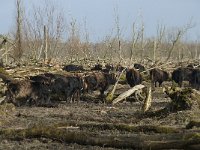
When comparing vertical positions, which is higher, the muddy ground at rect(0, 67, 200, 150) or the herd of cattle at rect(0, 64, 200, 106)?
the herd of cattle at rect(0, 64, 200, 106)

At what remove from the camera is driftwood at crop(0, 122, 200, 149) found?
368 inches

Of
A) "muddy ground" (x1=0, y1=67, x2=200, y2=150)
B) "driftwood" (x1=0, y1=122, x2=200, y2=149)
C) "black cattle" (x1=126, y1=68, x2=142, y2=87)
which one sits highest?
"black cattle" (x1=126, y1=68, x2=142, y2=87)

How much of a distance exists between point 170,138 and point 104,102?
38.5ft

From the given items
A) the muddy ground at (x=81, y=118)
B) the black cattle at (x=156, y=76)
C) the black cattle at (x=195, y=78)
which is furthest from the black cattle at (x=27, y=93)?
the black cattle at (x=195, y=78)

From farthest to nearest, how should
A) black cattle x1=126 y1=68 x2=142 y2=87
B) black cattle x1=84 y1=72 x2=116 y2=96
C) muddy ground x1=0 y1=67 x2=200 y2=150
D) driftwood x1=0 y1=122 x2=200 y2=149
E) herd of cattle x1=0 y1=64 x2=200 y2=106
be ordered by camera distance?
black cattle x1=126 y1=68 x2=142 y2=87 < black cattle x1=84 y1=72 x2=116 y2=96 < herd of cattle x1=0 y1=64 x2=200 y2=106 < muddy ground x1=0 y1=67 x2=200 y2=150 < driftwood x1=0 y1=122 x2=200 y2=149

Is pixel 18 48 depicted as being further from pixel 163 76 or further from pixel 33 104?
pixel 33 104

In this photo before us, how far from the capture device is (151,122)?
14.6 meters

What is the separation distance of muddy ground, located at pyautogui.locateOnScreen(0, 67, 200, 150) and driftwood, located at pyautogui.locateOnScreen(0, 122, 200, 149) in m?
0.11

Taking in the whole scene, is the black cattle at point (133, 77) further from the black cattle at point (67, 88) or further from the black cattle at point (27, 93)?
the black cattle at point (27, 93)

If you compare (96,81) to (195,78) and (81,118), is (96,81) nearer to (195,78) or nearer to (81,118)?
(81,118)

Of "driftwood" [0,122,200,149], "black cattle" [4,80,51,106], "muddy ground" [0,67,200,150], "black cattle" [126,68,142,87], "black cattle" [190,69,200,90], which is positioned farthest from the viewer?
"black cattle" [190,69,200,90]

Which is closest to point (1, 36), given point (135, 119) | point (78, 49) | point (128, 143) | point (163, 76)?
point (135, 119)

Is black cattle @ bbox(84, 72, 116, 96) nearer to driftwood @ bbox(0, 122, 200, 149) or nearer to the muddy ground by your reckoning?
the muddy ground

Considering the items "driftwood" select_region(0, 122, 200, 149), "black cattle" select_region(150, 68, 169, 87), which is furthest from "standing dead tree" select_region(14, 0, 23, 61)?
"driftwood" select_region(0, 122, 200, 149)
